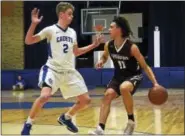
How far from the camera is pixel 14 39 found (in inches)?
610

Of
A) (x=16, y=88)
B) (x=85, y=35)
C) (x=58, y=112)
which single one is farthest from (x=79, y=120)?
(x=85, y=35)

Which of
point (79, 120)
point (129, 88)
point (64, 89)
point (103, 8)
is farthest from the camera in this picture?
point (103, 8)

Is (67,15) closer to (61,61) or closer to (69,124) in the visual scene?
(61,61)

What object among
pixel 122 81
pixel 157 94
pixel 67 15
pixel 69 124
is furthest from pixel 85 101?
pixel 67 15

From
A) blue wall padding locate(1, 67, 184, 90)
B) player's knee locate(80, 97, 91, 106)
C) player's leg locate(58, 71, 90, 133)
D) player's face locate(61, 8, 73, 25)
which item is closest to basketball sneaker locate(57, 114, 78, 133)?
player's leg locate(58, 71, 90, 133)

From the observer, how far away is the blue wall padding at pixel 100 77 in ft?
44.9

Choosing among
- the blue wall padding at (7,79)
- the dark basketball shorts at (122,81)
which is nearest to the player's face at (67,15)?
the dark basketball shorts at (122,81)

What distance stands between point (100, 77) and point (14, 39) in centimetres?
381

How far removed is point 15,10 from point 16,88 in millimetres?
3198

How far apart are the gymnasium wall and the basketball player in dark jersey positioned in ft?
36.1

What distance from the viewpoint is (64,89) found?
4.85m

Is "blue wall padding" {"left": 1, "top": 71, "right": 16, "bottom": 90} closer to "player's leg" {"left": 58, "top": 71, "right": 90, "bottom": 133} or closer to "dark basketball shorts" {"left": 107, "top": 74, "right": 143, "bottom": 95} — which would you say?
"player's leg" {"left": 58, "top": 71, "right": 90, "bottom": 133}

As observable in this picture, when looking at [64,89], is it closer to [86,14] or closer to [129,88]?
[129,88]

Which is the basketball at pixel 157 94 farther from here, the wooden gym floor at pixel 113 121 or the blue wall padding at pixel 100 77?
the blue wall padding at pixel 100 77
